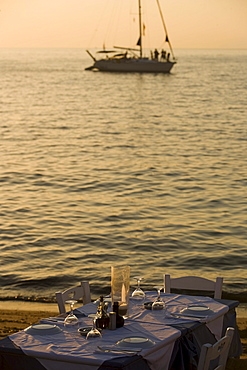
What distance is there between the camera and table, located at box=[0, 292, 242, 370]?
15.5ft

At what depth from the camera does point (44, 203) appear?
17516 mm

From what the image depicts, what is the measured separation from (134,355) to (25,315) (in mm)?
4338

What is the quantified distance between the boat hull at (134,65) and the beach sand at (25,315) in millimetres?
83190

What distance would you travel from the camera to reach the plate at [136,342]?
16.0ft

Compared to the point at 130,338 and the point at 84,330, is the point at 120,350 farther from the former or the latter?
the point at 84,330

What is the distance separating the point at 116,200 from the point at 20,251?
5384 mm

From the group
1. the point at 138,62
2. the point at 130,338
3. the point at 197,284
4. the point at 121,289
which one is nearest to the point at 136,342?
the point at 130,338

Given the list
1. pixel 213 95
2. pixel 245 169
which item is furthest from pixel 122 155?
pixel 213 95

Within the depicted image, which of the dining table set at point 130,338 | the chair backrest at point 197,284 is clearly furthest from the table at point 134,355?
the chair backrest at point 197,284

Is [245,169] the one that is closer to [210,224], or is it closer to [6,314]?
[210,224]

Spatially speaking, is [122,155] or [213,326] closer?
[213,326]

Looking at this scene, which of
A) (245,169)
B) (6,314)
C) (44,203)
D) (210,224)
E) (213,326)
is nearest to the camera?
(213,326)

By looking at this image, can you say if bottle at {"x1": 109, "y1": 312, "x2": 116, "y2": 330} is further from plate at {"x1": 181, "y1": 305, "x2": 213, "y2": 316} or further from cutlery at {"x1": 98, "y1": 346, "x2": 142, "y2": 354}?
plate at {"x1": 181, "y1": 305, "x2": 213, "y2": 316}

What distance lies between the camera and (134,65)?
314 feet
